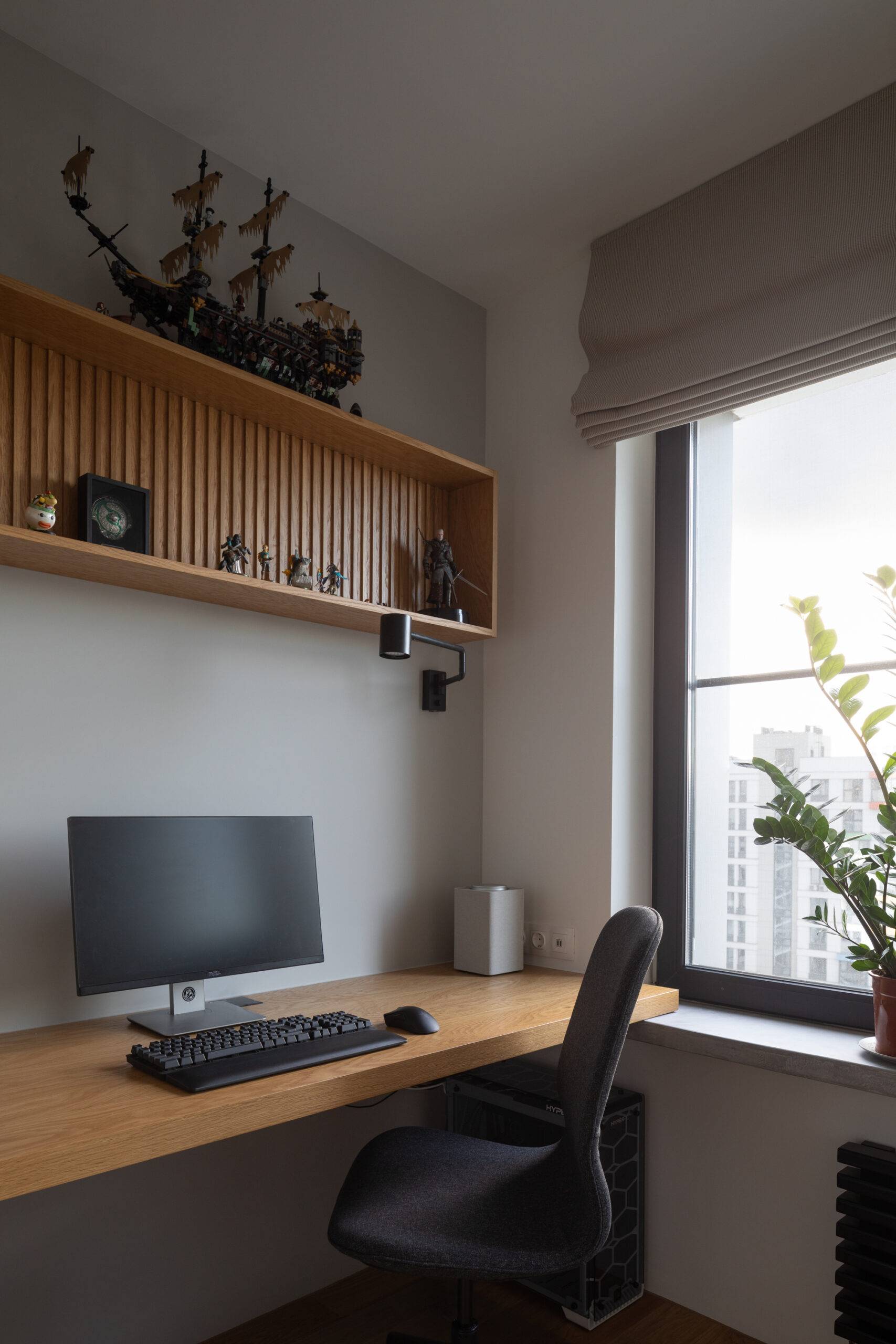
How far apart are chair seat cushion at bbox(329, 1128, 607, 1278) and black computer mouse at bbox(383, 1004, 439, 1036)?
0.77ft

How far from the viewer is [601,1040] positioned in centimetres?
148

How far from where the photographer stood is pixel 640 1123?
2.31 m

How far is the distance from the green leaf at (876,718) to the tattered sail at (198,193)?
71.0 inches

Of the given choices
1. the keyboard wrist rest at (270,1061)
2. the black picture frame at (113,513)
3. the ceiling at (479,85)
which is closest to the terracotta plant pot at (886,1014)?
the keyboard wrist rest at (270,1061)

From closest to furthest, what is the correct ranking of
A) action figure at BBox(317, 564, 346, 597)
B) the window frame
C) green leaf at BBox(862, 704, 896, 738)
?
1. green leaf at BBox(862, 704, 896, 738)
2. action figure at BBox(317, 564, 346, 597)
3. the window frame

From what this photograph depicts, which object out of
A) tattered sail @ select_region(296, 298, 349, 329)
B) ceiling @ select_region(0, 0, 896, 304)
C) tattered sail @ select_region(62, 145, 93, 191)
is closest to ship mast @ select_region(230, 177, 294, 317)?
tattered sail @ select_region(296, 298, 349, 329)

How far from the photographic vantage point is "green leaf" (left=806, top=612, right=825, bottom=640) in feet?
6.72

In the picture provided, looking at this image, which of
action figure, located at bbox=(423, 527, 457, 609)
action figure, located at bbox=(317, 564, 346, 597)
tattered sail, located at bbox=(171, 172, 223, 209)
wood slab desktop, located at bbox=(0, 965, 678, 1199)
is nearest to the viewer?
wood slab desktop, located at bbox=(0, 965, 678, 1199)

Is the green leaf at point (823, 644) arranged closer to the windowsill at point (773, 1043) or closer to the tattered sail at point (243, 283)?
the windowsill at point (773, 1043)

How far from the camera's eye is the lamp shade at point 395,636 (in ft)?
6.98

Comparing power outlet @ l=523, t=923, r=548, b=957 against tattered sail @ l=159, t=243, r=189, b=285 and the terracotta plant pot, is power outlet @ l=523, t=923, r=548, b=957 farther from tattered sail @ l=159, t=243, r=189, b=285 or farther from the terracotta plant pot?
tattered sail @ l=159, t=243, r=189, b=285

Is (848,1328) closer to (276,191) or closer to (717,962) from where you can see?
(717,962)

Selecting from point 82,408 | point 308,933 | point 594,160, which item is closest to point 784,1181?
point 308,933

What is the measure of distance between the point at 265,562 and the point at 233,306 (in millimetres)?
622
